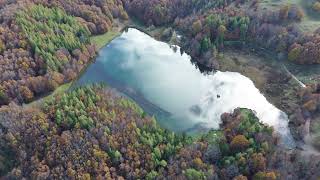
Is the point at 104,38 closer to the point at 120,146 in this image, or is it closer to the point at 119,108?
the point at 119,108

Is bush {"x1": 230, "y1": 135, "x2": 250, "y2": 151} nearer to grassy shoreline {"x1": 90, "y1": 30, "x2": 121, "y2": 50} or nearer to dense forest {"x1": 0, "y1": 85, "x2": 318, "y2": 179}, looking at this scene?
dense forest {"x1": 0, "y1": 85, "x2": 318, "y2": 179}

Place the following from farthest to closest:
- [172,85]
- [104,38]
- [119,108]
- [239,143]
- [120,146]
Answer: [104,38]
[172,85]
[119,108]
[120,146]
[239,143]

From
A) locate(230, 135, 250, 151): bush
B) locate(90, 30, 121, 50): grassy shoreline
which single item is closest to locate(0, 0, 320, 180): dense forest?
locate(230, 135, 250, 151): bush

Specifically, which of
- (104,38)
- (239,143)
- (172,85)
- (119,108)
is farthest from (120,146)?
(104,38)

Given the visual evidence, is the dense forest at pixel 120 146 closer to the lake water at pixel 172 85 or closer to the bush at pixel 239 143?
the bush at pixel 239 143

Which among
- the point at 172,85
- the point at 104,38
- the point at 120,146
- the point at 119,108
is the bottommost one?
the point at 120,146

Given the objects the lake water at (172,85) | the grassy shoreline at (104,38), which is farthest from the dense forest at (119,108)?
the lake water at (172,85)
